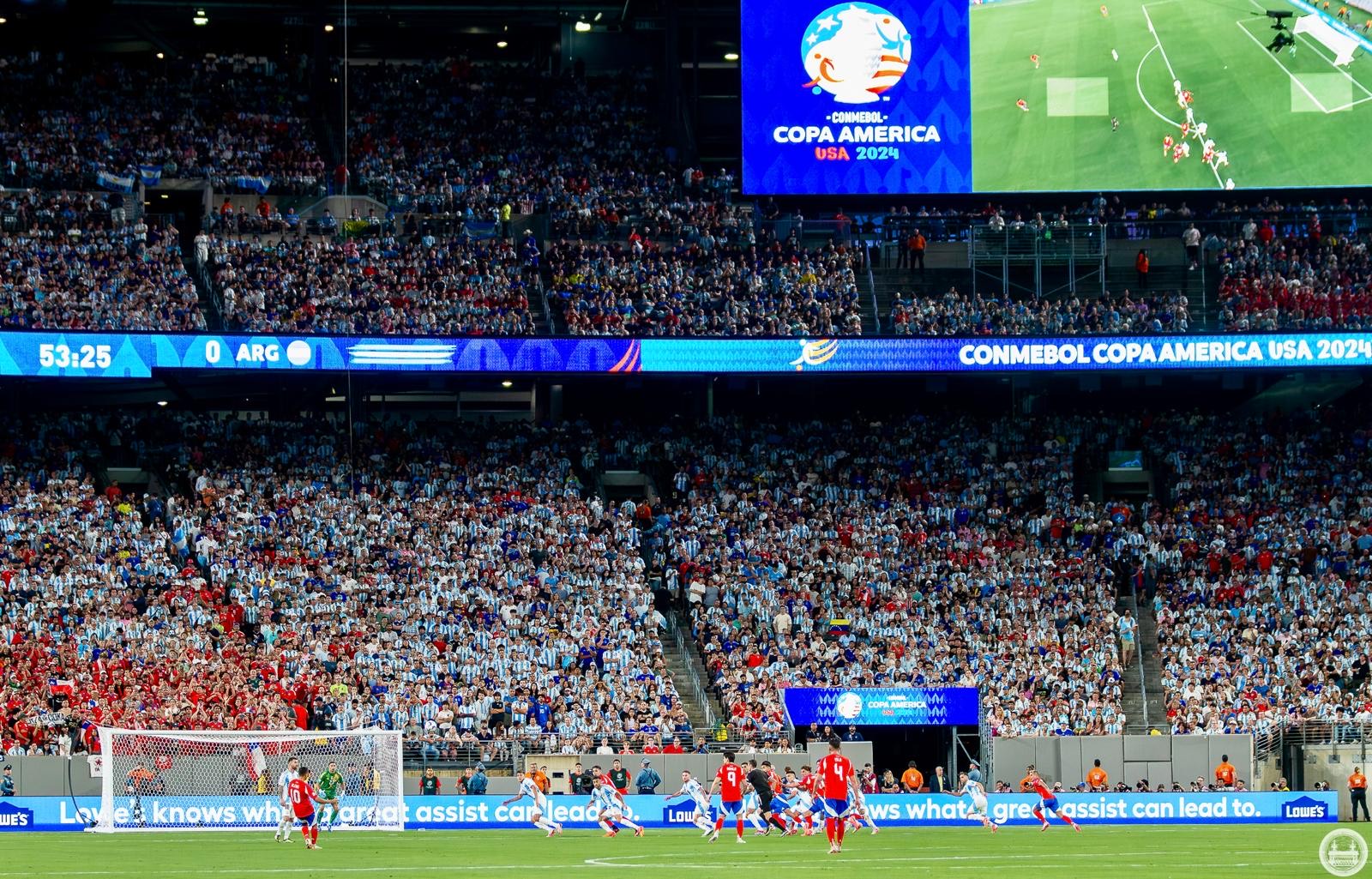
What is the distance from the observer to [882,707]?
144 feet

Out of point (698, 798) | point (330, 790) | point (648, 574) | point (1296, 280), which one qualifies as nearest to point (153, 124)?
point (648, 574)

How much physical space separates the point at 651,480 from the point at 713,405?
3858 mm

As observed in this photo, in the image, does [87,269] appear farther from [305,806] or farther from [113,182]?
[305,806]

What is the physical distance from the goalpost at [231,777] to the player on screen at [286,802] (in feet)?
7.48

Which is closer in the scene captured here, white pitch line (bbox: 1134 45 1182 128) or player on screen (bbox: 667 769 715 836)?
player on screen (bbox: 667 769 715 836)

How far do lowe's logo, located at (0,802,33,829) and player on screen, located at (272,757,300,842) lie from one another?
6333mm

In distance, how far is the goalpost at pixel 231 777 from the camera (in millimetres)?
36625

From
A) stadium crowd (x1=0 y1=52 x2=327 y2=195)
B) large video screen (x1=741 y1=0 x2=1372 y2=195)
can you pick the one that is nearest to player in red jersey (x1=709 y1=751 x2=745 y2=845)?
large video screen (x1=741 y1=0 x2=1372 y2=195)

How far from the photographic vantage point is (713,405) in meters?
57.8

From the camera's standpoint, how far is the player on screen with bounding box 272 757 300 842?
32.2m

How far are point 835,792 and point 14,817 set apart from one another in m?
17.8

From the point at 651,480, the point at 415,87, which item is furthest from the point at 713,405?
the point at 415,87

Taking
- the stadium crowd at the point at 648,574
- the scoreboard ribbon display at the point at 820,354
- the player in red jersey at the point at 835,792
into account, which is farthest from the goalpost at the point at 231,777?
the scoreboard ribbon display at the point at 820,354

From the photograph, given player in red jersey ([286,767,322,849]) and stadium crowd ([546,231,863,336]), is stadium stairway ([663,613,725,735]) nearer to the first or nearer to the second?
stadium crowd ([546,231,863,336])
